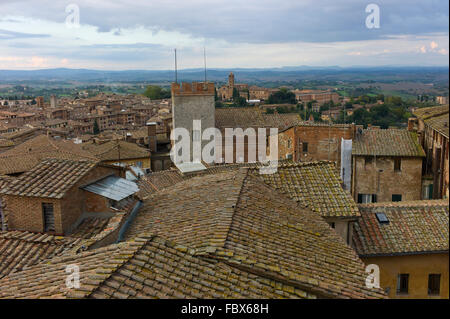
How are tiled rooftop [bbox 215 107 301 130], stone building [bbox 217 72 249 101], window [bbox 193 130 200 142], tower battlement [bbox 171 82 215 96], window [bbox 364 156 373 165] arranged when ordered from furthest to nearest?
stone building [bbox 217 72 249 101]
tiled rooftop [bbox 215 107 301 130]
window [bbox 193 130 200 142]
tower battlement [bbox 171 82 215 96]
window [bbox 364 156 373 165]

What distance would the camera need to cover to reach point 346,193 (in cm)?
770

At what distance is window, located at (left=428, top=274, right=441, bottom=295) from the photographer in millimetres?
7211

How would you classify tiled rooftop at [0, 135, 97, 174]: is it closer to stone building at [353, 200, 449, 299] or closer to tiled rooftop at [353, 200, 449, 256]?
tiled rooftop at [353, 200, 449, 256]

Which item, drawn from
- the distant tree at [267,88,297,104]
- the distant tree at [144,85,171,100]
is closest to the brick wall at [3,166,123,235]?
the distant tree at [267,88,297,104]

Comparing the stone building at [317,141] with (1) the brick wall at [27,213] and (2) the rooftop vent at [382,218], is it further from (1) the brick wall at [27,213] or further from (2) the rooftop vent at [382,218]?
(1) the brick wall at [27,213]

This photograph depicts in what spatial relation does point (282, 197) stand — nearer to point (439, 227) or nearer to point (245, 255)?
point (245, 255)

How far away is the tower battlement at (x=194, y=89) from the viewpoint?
83.5ft

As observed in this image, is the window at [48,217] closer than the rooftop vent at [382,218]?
Yes

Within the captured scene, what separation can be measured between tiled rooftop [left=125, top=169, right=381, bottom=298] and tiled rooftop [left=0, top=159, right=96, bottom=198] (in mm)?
1235

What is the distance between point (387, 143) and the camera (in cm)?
1677

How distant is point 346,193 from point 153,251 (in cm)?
447

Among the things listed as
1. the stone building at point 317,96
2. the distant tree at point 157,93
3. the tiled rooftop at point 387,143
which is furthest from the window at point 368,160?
the distant tree at point 157,93

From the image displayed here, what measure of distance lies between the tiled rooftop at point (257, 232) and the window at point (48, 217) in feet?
4.05
